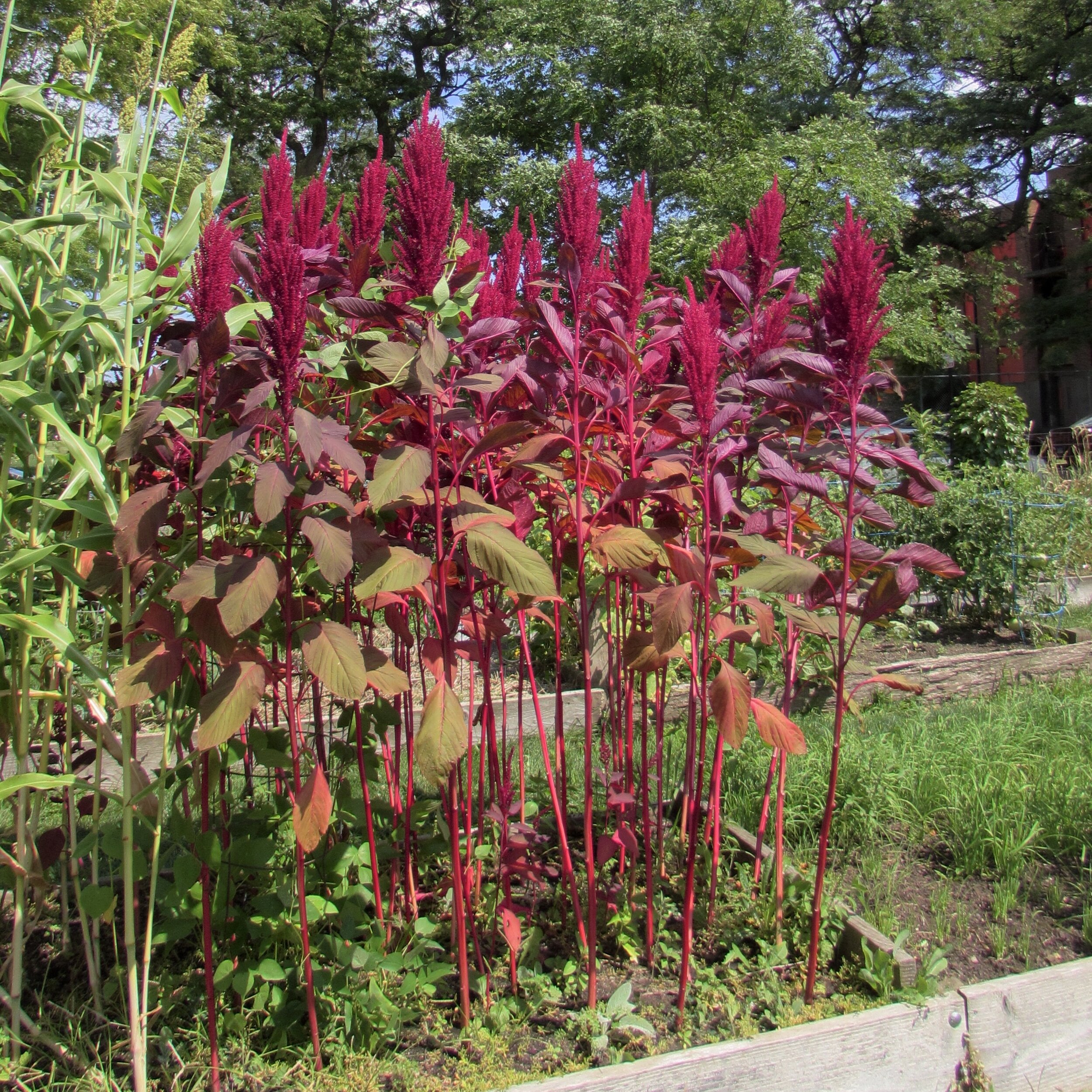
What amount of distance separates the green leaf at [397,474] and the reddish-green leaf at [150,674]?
0.51 metres

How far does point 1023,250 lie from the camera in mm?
36562

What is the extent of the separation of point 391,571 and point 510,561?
0.24 metres

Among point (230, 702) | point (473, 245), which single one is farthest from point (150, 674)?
point (473, 245)

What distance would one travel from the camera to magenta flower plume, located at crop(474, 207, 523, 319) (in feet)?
7.27

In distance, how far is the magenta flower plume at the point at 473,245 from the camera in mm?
2266

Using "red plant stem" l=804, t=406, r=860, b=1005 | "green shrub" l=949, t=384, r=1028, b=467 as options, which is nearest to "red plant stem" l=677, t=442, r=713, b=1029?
"red plant stem" l=804, t=406, r=860, b=1005

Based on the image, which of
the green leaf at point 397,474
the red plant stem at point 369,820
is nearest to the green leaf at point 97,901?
the red plant stem at point 369,820

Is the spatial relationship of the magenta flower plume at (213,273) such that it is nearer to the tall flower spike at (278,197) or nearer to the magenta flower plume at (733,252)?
the tall flower spike at (278,197)

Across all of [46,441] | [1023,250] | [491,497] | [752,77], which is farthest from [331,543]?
[1023,250]

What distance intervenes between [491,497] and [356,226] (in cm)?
77

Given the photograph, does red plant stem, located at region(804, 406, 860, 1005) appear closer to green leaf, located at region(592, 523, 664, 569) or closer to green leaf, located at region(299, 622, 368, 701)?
green leaf, located at region(592, 523, 664, 569)

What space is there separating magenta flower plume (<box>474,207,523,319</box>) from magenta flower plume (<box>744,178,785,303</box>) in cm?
72

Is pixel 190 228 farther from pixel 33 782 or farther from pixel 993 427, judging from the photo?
pixel 993 427

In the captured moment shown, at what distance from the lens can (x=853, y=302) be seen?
198 centimetres
